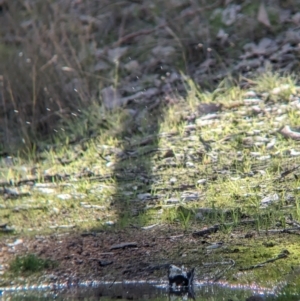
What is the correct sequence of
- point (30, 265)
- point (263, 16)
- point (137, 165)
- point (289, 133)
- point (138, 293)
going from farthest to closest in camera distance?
point (263, 16)
point (137, 165)
point (289, 133)
point (30, 265)
point (138, 293)

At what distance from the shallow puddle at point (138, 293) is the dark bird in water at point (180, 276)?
4 centimetres

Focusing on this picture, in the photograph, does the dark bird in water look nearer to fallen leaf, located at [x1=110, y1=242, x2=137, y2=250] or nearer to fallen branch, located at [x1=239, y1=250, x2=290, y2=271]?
fallen branch, located at [x1=239, y1=250, x2=290, y2=271]

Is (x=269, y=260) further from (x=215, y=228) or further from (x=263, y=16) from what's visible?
(x=263, y=16)

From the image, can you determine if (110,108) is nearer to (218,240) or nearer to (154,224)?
(154,224)

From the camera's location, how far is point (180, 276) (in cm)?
392

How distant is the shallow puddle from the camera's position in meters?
3.67

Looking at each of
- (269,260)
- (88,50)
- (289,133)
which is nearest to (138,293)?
(269,260)

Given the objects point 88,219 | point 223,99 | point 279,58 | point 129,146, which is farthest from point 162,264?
point 279,58

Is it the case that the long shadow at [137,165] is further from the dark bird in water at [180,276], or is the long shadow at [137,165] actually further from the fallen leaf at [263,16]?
the fallen leaf at [263,16]

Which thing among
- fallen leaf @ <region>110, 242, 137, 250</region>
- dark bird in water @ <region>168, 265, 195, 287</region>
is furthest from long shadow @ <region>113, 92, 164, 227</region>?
dark bird in water @ <region>168, 265, 195, 287</region>

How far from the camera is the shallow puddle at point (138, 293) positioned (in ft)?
12.1

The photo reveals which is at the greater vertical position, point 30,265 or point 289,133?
point 289,133

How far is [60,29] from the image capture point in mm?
7418

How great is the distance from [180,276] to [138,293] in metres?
0.25
